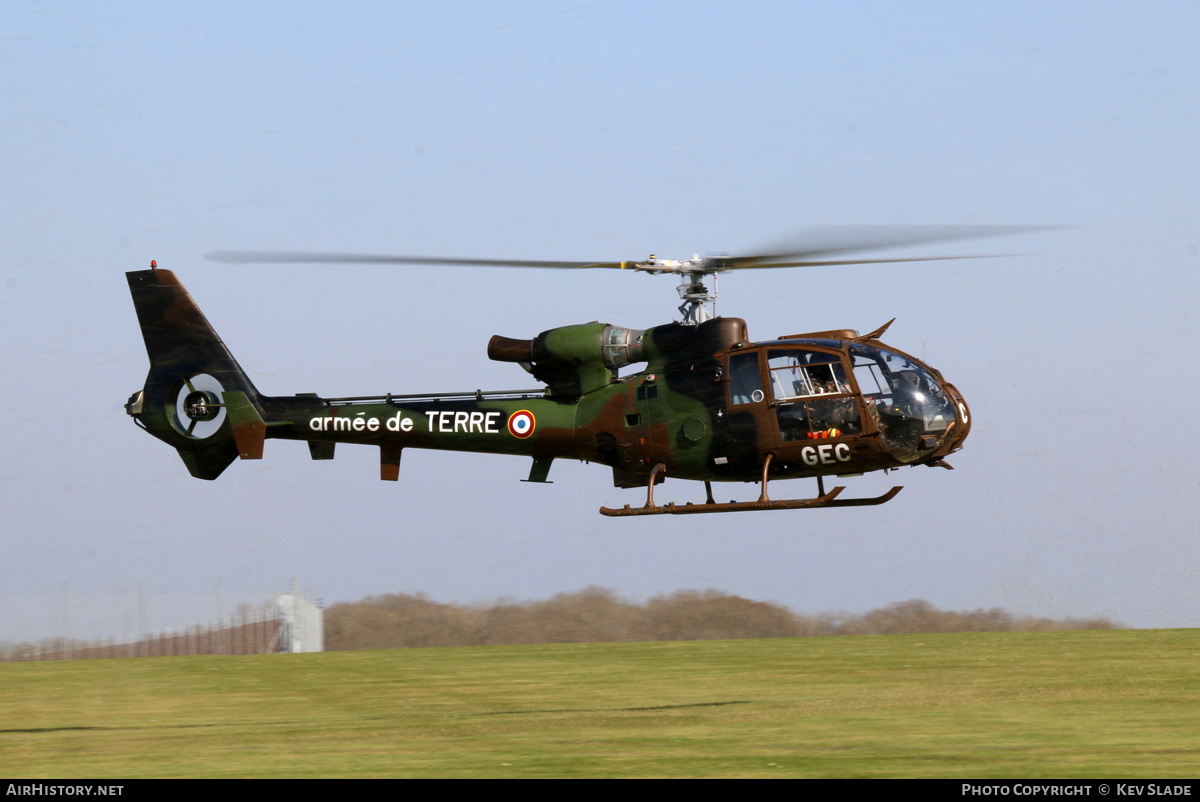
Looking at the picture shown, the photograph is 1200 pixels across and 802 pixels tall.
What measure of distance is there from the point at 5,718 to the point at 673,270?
1234cm

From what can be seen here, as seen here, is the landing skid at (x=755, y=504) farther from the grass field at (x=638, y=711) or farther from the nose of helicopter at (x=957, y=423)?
the grass field at (x=638, y=711)

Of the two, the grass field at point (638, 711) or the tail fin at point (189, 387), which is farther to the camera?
the tail fin at point (189, 387)

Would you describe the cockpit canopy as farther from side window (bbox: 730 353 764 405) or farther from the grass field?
the grass field

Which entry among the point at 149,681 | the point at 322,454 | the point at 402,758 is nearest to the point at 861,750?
the point at 402,758

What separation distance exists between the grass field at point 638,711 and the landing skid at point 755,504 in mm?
2820

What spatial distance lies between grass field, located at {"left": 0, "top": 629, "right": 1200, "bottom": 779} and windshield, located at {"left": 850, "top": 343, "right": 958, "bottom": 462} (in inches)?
144

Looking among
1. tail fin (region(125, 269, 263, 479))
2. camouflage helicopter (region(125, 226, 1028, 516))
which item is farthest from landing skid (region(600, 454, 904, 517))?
tail fin (region(125, 269, 263, 479))

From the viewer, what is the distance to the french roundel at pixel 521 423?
60.0 feet

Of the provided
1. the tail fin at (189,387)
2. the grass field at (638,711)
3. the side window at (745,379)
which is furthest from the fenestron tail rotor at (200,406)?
the side window at (745,379)

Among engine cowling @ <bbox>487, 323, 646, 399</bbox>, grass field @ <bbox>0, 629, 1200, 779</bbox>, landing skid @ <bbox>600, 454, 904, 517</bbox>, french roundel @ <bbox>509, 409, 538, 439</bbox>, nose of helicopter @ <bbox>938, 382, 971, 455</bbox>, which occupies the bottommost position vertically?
grass field @ <bbox>0, 629, 1200, 779</bbox>

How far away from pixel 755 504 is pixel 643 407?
243 cm

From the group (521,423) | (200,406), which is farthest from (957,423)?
(200,406)

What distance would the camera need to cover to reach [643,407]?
17.7 metres

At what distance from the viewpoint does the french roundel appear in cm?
1830
